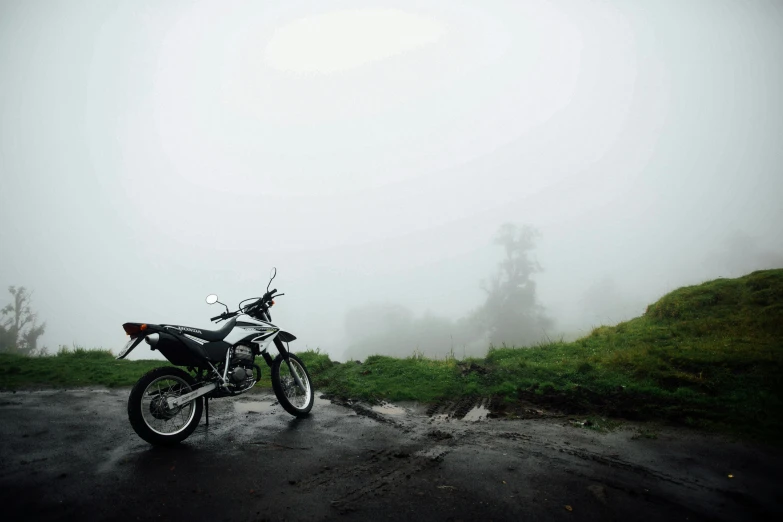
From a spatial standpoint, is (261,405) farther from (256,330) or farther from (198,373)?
(198,373)

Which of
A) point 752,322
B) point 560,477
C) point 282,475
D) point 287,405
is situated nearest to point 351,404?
point 287,405

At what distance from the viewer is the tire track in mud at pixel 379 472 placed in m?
3.60

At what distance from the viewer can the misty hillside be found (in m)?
5.63

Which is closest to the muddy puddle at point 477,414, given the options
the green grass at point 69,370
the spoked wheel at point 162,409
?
the spoked wheel at point 162,409

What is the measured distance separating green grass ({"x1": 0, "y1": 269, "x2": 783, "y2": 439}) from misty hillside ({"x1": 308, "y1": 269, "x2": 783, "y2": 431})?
0.8 inches

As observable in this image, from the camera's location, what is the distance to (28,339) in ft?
110

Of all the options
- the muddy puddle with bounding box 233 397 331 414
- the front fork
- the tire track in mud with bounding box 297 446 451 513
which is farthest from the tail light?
the tire track in mud with bounding box 297 446 451 513

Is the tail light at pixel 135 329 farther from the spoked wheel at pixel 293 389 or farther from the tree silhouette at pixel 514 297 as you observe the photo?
the tree silhouette at pixel 514 297

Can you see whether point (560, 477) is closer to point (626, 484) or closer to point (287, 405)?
point (626, 484)

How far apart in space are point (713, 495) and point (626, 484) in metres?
0.72

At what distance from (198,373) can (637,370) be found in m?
8.03

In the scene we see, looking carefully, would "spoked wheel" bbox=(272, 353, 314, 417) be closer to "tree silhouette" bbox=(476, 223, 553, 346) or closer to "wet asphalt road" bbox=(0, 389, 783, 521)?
"wet asphalt road" bbox=(0, 389, 783, 521)

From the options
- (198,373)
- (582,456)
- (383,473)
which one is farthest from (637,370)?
(198,373)

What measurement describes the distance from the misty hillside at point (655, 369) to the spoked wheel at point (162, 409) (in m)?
3.34
